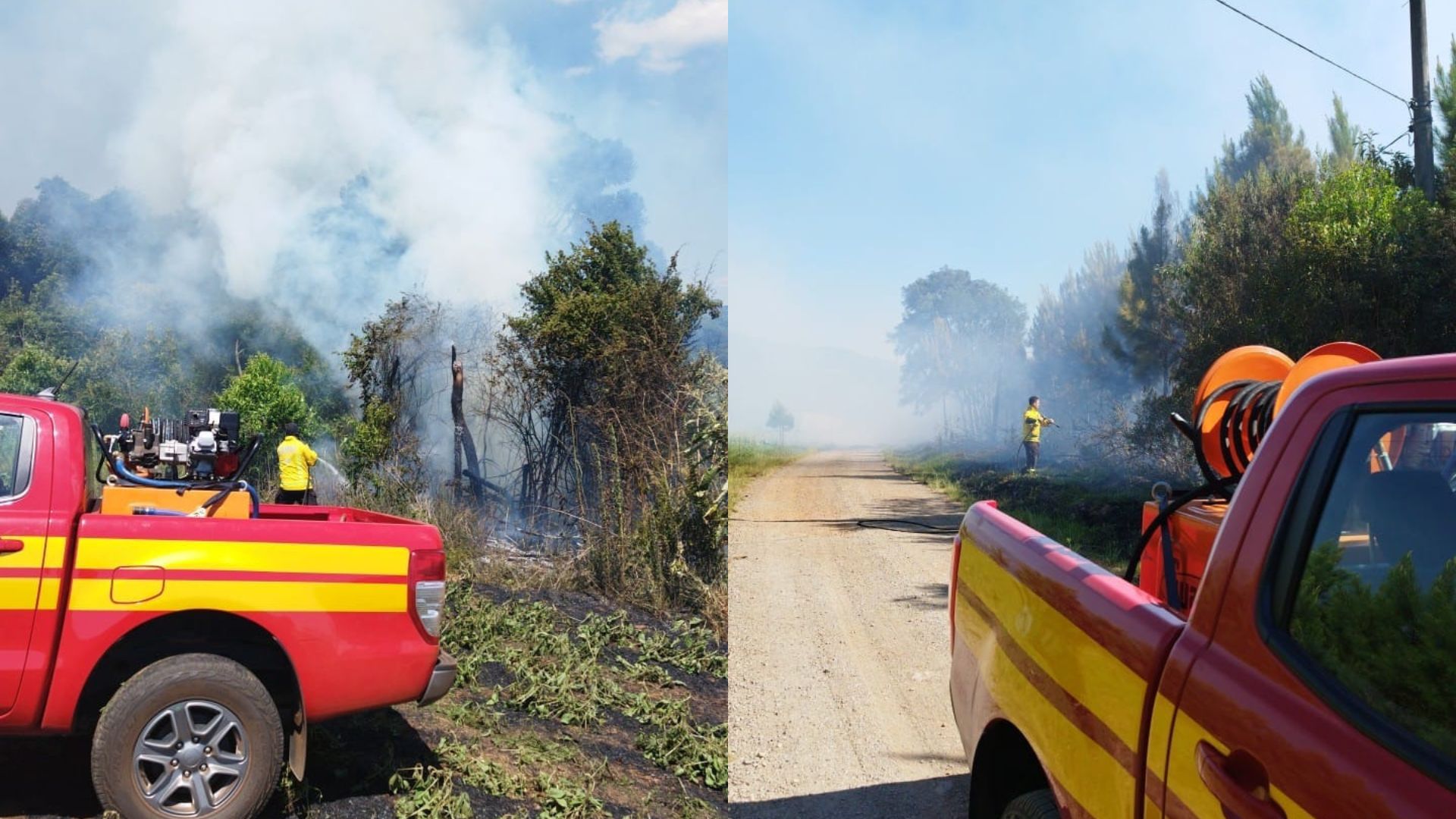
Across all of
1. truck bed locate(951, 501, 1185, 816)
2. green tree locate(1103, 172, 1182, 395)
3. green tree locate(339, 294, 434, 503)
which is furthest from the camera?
green tree locate(1103, 172, 1182, 395)

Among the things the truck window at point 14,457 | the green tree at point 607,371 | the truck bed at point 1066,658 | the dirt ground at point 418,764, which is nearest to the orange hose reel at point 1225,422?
the truck bed at point 1066,658

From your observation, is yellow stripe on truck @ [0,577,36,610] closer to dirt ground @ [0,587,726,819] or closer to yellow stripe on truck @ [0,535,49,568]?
yellow stripe on truck @ [0,535,49,568]

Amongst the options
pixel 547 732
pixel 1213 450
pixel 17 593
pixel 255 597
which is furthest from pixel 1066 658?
pixel 547 732

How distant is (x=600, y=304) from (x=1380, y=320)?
8.47 metres

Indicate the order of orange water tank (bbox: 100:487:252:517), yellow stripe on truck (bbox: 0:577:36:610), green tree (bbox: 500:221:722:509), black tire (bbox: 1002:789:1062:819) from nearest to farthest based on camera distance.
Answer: black tire (bbox: 1002:789:1062:819)
yellow stripe on truck (bbox: 0:577:36:610)
orange water tank (bbox: 100:487:252:517)
green tree (bbox: 500:221:722:509)

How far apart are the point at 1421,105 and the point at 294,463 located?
42.3 feet

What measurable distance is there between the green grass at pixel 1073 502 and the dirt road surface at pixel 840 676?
151 cm

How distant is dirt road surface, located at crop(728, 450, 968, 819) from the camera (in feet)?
18.6

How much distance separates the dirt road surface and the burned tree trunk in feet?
10.7

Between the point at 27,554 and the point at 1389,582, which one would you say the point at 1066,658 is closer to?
the point at 1389,582

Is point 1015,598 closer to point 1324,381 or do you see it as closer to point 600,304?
point 1324,381

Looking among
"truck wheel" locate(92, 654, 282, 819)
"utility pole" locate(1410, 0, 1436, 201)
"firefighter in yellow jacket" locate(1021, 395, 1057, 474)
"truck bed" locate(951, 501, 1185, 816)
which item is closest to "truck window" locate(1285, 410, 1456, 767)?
"truck bed" locate(951, 501, 1185, 816)

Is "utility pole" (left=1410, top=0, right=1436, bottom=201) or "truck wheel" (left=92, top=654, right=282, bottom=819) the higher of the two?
"utility pole" (left=1410, top=0, right=1436, bottom=201)

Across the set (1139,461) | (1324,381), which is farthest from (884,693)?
(1139,461)
